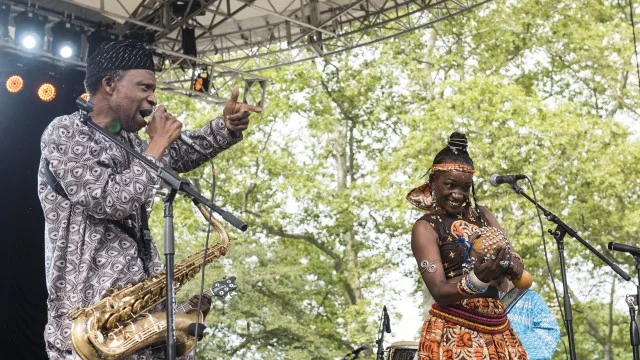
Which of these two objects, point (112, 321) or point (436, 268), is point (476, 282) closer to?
point (436, 268)

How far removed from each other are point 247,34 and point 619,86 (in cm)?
1177

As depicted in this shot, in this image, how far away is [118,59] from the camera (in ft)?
13.5

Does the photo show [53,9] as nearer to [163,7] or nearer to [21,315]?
[163,7]

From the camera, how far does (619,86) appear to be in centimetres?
2248

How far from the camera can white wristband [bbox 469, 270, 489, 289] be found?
439cm

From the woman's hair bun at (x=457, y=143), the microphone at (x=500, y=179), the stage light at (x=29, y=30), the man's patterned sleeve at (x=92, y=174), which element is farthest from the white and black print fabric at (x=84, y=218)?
the stage light at (x=29, y=30)

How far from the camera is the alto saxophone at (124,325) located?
383cm

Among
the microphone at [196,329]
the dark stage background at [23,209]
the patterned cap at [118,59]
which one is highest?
the dark stage background at [23,209]

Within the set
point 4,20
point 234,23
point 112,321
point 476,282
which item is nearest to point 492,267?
point 476,282

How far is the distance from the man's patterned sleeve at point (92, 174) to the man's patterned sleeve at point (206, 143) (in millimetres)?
609

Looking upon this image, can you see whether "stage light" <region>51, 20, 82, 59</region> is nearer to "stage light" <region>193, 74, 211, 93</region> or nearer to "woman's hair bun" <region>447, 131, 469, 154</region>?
"stage light" <region>193, 74, 211, 93</region>

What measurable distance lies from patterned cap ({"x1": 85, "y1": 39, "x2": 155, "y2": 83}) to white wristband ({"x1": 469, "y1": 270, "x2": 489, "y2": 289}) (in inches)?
68.6

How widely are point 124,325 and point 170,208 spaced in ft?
2.28

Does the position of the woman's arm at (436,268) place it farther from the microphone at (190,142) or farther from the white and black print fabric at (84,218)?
the white and black print fabric at (84,218)
